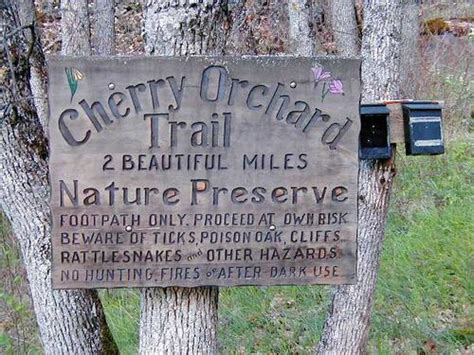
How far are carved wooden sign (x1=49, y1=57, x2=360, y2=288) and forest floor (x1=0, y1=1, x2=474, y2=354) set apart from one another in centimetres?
183

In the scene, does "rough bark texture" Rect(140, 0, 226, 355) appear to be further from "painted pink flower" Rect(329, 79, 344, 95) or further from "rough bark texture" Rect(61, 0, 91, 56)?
"rough bark texture" Rect(61, 0, 91, 56)

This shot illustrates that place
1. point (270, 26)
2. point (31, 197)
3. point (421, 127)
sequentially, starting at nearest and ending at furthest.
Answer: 1. point (421, 127)
2. point (31, 197)
3. point (270, 26)

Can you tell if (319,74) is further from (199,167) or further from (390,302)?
(390,302)

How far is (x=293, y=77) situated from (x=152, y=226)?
2.15ft

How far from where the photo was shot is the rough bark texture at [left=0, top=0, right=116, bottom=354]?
2.78 meters

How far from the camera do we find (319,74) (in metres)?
2.22

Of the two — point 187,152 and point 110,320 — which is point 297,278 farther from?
point 110,320

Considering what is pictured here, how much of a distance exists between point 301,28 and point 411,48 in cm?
156

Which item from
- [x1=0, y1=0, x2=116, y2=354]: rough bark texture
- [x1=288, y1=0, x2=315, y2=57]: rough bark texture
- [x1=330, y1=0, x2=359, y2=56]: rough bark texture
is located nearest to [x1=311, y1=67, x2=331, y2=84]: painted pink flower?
[x1=0, y1=0, x2=116, y2=354]: rough bark texture

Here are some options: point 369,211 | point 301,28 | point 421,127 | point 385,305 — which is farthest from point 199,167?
point 301,28

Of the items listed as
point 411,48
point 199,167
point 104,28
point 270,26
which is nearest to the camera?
point 199,167

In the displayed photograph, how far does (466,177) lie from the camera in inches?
258

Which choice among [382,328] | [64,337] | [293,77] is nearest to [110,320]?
[64,337]

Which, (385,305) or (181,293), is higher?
(181,293)
